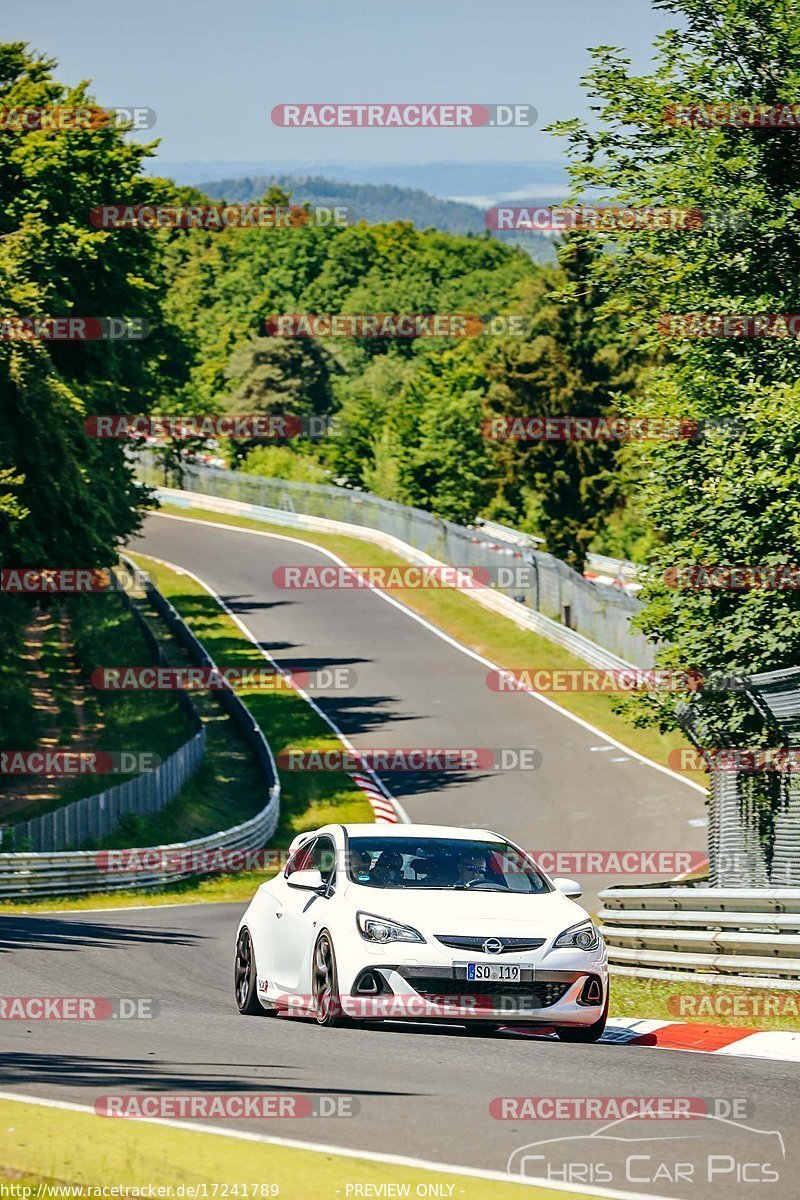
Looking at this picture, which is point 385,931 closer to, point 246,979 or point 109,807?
point 246,979

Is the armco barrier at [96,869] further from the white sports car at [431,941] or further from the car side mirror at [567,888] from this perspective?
the car side mirror at [567,888]

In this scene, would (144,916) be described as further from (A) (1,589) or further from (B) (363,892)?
(B) (363,892)

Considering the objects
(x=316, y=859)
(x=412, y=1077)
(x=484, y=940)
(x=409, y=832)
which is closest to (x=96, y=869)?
(x=316, y=859)

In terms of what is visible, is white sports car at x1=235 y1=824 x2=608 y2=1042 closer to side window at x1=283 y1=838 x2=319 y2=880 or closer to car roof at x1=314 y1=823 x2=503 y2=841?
car roof at x1=314 y1=823 x2=503 y2=841

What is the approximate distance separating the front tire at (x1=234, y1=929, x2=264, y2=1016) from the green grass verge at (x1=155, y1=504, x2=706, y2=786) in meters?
26.2

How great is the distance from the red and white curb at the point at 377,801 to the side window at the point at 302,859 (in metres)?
22.9

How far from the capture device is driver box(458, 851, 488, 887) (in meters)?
12.3

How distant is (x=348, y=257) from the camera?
550ft

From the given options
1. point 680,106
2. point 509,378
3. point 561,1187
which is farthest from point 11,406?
point 509,378

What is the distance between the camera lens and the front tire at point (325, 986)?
451 inches

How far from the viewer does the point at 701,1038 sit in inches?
485

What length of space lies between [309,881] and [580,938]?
6.41 feet

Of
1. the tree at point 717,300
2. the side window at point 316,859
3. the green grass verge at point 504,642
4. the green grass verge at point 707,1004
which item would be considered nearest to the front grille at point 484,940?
the side window at point 316,859

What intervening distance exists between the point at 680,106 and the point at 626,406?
4394 millimetres
